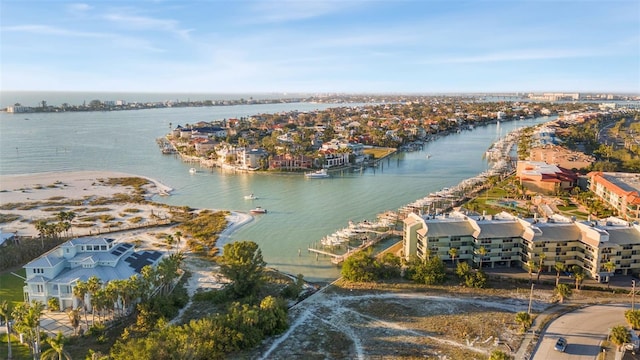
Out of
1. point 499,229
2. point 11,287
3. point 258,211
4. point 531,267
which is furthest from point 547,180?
point 11,287

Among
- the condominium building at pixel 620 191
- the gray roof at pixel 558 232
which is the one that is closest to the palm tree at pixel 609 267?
the gray roof at pixel 558 232

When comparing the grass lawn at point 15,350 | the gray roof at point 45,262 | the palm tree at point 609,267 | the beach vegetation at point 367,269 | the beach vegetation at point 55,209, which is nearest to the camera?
the grass lawn at point 15,350

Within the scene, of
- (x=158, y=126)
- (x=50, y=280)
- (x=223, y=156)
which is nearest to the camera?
(x=50, y=280)

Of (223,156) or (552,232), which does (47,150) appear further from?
(552,232)

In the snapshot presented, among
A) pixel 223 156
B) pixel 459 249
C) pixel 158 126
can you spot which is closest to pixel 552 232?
pixel 459 249

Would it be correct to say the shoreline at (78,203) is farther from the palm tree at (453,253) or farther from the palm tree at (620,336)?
the palm tree at (620,336)

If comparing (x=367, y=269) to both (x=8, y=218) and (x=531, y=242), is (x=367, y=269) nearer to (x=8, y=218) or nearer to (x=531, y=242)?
(x=531, y=242)

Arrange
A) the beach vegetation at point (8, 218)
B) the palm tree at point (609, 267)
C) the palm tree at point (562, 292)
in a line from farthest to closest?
the beach vegetation at point (8, 218) → the palm tree at point (609, 267) → the palm tree at point (562, 292)
